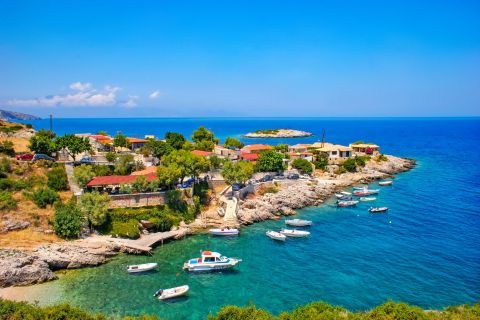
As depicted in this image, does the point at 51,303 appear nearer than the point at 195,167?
Yes

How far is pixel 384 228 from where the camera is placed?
56094 mm

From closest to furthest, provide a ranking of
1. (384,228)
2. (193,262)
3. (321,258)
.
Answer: (193,262) < (321,258) < (384,228)

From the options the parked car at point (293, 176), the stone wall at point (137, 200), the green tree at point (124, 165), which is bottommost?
the stone wall at point (137, 200)

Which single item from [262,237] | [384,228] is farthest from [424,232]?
[262,237]

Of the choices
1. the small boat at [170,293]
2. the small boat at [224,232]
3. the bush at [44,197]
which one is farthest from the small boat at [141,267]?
the bush at [44,197]

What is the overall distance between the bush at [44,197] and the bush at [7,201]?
264 cm

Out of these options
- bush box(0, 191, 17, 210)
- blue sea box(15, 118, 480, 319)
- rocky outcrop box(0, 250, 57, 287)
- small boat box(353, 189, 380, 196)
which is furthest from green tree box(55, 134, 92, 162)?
small boat box(353, 189, 380, 196)

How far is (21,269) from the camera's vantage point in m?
37.0

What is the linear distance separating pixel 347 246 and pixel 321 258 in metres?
6.02

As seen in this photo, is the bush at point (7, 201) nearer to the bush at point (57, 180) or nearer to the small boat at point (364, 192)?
the bush at point (57, 180)

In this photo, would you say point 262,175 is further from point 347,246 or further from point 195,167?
point 347,246

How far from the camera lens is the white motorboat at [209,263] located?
41.0 meters

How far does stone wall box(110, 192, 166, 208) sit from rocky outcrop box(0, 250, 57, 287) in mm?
14761

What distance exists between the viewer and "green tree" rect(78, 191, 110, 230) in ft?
155
